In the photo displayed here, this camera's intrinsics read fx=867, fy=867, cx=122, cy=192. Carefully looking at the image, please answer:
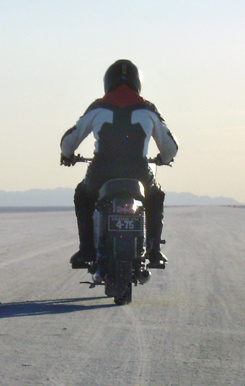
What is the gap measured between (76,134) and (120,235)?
1244mm

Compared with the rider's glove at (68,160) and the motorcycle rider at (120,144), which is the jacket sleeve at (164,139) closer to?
the motorcycle rider at (120,144)

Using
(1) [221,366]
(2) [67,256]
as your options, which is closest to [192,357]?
(1) [221,366]

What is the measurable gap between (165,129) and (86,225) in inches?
46.5

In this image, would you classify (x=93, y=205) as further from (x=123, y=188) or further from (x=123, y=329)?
(x=123, y=329)

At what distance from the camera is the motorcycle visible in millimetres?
7457

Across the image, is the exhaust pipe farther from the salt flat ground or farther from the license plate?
the license plate

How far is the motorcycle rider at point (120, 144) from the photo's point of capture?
792 centimetres

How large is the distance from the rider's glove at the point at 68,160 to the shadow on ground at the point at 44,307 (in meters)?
1.36

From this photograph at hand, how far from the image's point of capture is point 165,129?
8211 millimetres

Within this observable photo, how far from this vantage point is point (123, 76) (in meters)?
8.26

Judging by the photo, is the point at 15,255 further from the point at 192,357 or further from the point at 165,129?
the point at 192,357

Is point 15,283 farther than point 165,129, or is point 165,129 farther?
point 15,283

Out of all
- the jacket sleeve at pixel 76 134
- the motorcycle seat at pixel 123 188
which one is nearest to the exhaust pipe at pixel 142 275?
the motorcycle seat at pixel 123 188

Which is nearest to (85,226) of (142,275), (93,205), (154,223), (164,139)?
(93,205)
